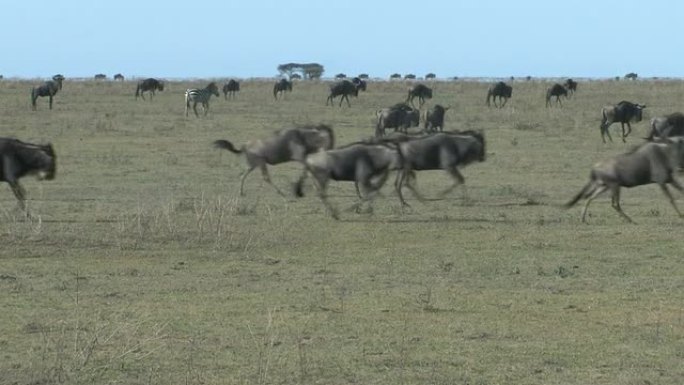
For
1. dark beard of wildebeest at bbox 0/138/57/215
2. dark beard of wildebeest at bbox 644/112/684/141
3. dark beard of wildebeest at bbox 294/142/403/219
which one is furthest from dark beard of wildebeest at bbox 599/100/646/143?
dark beard of wildebeest at bbox 0/138/57/215

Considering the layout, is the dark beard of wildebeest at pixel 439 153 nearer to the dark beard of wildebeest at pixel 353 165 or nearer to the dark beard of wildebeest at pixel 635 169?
the dark beard of wildebeest at pixel 353 165

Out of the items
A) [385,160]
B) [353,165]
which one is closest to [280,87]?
[385,160]

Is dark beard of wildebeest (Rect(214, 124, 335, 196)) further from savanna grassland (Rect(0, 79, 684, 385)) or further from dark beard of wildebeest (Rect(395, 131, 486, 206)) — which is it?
dark beard of wildebeest (Rect(395, 131, 486, 206))

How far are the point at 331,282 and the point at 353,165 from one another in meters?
5.02

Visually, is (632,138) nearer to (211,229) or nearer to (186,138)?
(186,138)

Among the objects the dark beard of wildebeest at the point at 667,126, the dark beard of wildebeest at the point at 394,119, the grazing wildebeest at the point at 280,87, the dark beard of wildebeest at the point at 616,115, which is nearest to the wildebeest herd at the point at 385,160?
the dark beard of wildebeest at the point at 667,126

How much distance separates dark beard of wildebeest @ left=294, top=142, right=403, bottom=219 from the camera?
15.9 metres

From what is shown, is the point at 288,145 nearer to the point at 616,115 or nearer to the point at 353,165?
the point at 353,165

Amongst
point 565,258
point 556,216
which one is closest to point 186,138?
point 556,216

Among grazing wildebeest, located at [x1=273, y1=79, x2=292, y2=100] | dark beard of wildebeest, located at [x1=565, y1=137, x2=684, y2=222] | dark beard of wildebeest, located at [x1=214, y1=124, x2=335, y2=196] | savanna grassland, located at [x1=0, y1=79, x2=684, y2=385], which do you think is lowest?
grazing wildebeest, located at [x1=273, y1=79, x2=292, y2=100]

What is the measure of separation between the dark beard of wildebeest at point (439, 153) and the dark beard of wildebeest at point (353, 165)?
0.67m

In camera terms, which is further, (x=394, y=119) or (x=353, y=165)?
(x=394, y=119)

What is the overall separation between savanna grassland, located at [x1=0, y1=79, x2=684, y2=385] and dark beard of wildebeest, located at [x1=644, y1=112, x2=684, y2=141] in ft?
8.81

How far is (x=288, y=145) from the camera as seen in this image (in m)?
18.6
